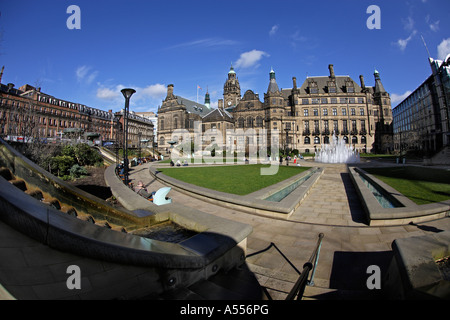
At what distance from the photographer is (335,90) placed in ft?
188

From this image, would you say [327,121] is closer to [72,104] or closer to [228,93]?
[228,93]

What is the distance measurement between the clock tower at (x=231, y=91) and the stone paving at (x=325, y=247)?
6757 centimetres

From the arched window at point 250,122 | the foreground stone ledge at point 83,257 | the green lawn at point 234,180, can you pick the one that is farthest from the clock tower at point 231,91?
the foreground stone ledge at point 83,257

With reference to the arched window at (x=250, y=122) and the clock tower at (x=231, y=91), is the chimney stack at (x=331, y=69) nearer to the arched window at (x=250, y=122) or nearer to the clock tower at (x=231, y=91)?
the arched window at (x=250, y=122)

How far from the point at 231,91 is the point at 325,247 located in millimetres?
72636

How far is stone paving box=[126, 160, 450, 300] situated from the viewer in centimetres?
309

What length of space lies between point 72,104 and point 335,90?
79.7m

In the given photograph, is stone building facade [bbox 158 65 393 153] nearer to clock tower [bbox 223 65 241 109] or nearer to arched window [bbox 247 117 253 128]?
arched window [bbox 247 117 253 128]

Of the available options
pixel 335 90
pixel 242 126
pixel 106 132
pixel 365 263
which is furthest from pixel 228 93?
pixel 365 263

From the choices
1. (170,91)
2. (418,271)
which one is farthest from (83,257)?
(170,91)

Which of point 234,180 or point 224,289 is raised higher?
point 234,180

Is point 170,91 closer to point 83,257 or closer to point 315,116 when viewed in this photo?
point 315,116

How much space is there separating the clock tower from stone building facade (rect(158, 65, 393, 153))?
1396 centimetres

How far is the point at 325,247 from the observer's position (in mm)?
4449
